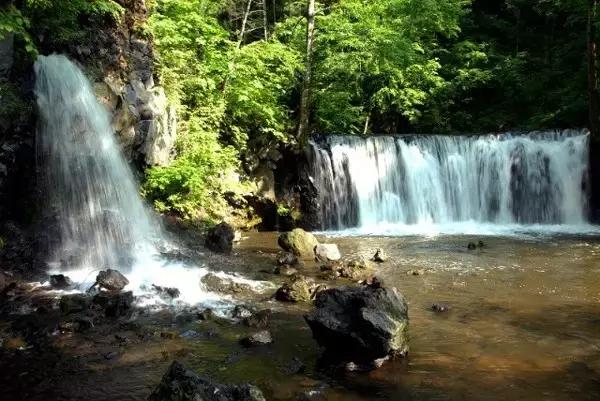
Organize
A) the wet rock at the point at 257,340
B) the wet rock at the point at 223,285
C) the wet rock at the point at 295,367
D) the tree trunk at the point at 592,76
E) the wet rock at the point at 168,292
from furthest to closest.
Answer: the tree trunk at the point at 592,76 → the wet rock at the point at 223,285 → the wet rock at the point at 168,292 → the wet rock at the point at 257,340 → the wet rock at the point at 295,367

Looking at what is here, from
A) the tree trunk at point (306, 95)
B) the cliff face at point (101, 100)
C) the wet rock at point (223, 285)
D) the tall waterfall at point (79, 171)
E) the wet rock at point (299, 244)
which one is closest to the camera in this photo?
the wet rock at point (223, 285)

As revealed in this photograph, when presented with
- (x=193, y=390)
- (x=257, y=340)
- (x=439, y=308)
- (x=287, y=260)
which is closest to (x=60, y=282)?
(x=257, y=340)

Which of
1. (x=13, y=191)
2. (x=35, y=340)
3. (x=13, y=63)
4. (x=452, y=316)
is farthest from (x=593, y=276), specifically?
(x=13, y=63)

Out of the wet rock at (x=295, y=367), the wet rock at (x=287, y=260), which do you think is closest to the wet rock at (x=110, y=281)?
the wet rock at (x=287, y=260)

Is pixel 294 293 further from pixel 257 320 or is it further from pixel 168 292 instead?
pixel 168 292

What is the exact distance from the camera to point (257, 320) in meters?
8.37

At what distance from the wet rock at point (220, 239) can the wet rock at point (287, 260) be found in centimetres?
167

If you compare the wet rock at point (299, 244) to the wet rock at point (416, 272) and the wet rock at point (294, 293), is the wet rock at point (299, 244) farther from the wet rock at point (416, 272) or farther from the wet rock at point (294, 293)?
the wet rock at point (294, 293)

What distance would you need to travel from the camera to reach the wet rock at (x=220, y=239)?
14.2 m

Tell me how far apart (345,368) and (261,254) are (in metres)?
7.86

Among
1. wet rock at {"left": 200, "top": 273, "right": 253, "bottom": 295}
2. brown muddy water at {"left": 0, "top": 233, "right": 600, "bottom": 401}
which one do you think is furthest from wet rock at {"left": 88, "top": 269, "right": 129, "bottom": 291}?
brown muddy water at {"left": 0, "top": 233, "right": 600, "bottom": 401}

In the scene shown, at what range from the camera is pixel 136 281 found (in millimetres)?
10891

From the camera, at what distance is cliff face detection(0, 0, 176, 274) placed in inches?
465

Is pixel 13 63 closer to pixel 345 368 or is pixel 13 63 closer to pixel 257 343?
pixel 257 343
